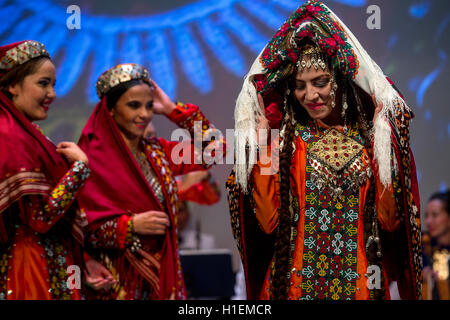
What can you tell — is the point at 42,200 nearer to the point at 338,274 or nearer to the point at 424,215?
the point at 338,274

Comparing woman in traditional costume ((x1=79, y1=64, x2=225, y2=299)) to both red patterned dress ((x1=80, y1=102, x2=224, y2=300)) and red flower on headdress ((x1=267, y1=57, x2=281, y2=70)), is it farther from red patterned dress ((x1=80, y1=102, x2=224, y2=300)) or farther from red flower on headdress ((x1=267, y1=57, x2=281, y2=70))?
red flower on headdress ((x1=267, y1=57, x2=281, y2=70))

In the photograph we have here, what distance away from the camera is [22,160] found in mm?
2311

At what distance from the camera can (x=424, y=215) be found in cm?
476

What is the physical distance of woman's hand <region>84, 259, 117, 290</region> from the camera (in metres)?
2.59

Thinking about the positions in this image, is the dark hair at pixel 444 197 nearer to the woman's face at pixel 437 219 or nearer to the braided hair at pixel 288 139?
the woman's face at pixel 437 219

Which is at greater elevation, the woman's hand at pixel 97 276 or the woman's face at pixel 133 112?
the woman's face at pixel 133 112

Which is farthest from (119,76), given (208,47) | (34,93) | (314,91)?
(208,47)

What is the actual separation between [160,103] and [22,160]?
3.24 ft

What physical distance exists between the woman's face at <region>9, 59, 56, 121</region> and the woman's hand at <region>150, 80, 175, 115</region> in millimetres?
685

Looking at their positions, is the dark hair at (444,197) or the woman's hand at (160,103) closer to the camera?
the woman's hand at (160,103)

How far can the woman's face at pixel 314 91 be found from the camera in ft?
6.61

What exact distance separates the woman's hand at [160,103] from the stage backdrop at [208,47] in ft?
4.29

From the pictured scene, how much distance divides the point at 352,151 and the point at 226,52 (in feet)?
8.82

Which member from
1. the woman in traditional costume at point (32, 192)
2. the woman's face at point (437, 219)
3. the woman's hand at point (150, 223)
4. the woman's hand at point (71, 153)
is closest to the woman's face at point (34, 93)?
the woman in traditional costume at point (32, 192)
